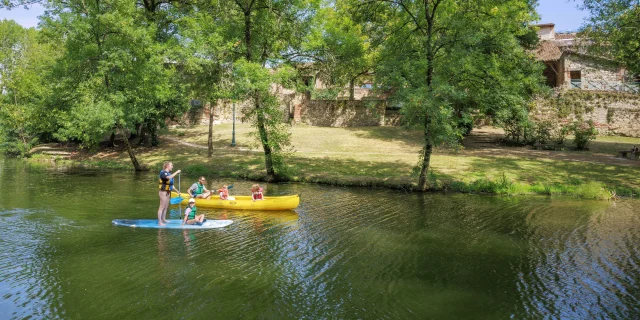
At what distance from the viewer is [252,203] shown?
55.2 feet

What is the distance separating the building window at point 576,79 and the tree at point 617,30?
17.4 metres

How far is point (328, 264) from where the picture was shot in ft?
34.7

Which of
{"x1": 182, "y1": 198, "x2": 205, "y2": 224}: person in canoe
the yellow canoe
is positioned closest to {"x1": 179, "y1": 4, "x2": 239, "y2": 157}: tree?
the yellow canoe

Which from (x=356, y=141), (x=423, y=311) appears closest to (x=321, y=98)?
(x=356, y=141)

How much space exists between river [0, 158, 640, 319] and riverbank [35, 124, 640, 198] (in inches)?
132

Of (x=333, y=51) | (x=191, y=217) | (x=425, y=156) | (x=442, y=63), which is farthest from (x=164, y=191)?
(x=333, y=51)

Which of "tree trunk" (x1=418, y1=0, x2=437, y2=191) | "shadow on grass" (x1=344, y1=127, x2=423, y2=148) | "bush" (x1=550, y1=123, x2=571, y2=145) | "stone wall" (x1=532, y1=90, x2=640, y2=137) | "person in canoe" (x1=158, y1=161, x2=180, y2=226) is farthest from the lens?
"stone wall" (x1=532, y1=90, x2=640, y2=137)

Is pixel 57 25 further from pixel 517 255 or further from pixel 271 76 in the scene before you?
pixel 517 255

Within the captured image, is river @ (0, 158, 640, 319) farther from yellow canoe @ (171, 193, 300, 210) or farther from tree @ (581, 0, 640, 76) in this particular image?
tree @ (581, 0, 640, 76)

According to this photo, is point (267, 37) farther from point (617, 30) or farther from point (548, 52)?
point (548, 52)

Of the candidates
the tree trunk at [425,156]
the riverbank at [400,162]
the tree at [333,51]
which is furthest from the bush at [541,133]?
the tree trunk at [425,156]

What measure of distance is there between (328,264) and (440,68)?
39.7 ft

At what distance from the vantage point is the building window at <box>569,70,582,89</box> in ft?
128

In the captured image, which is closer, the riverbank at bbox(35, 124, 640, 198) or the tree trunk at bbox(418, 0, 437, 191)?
the tree trunk at bbox(418, 0, 437, 191)
